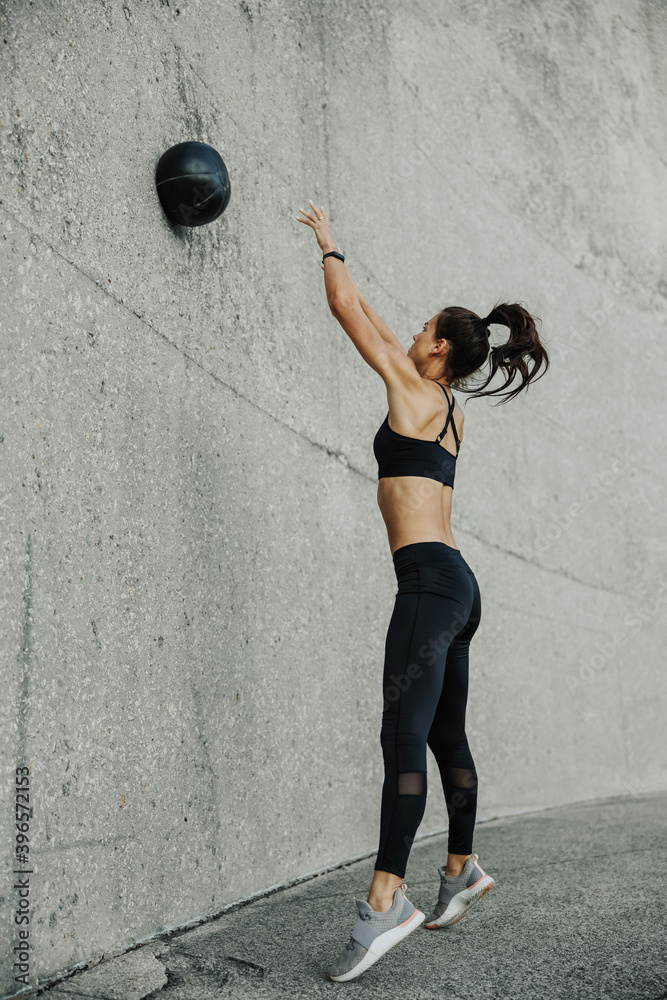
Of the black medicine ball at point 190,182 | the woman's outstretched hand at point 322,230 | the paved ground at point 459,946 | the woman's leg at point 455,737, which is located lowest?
the paved ground at point 459,946

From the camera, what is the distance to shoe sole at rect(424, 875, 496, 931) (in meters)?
2.63

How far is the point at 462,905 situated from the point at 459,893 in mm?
37

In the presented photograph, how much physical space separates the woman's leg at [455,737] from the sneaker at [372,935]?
0.49 m

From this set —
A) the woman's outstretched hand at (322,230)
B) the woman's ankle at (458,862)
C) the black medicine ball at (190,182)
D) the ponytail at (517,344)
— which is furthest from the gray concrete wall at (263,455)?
the ponytail at (517,344)

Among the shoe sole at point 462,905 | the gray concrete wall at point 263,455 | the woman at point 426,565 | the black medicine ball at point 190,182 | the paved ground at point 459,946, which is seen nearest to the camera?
the paved ground at point 459,946

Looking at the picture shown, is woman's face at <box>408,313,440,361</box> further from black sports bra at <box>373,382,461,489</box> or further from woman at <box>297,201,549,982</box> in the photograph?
black sports bra at <box>373,382,461,489</box>

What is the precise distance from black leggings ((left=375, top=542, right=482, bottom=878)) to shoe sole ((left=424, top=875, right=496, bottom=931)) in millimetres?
105

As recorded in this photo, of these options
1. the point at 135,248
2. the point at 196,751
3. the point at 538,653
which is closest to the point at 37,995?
the point at 196,751

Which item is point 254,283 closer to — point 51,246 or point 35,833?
point 51,246

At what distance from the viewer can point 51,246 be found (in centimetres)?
236

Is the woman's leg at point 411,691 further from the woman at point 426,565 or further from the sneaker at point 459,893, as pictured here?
the sneaker at point 459,893

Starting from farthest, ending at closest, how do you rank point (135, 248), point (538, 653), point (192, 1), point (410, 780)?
1. point (538, 653)
2. point (192, 1)
3. point (135, 248)
4. point (410, 780)

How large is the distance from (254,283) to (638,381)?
14.8 ft

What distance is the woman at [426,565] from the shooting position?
2.40m
